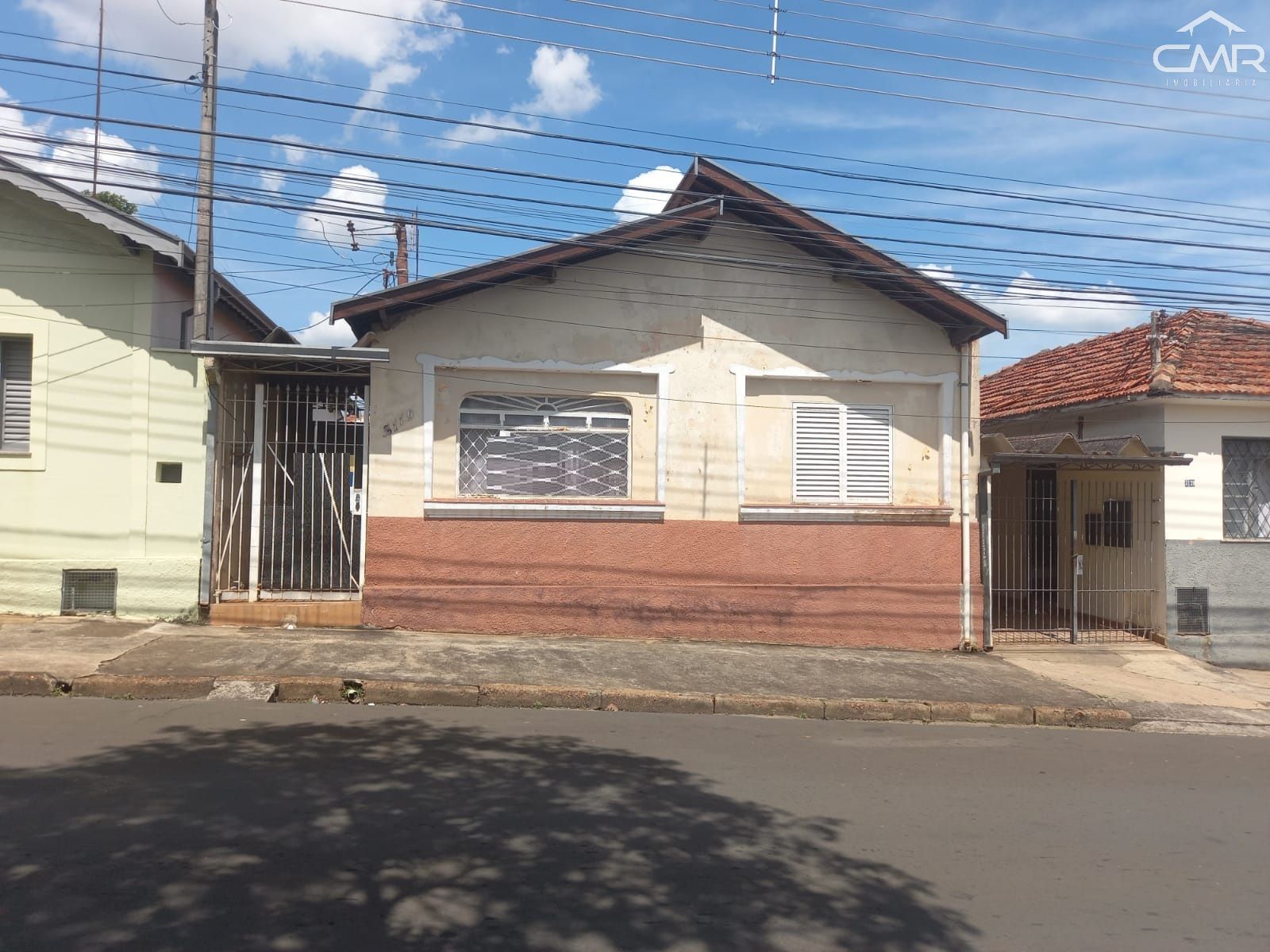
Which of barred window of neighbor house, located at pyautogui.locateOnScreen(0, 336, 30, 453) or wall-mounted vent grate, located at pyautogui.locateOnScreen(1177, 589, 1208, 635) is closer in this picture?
barred window of neighbor house, located at pyautogui.locateOnScreen(0, 336, 30, 453)

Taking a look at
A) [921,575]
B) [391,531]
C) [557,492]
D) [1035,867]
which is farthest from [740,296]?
[1035,867]

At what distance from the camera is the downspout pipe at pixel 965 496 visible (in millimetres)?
11500

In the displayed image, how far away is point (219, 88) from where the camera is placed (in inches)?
373

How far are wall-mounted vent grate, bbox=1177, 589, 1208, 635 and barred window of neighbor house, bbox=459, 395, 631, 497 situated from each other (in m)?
7.20

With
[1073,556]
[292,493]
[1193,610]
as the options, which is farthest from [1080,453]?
[292,493]

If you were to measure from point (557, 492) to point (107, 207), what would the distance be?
18.3ft

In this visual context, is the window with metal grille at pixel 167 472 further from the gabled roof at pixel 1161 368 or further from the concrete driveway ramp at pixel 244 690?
the gabled roof at pixel 1161 368

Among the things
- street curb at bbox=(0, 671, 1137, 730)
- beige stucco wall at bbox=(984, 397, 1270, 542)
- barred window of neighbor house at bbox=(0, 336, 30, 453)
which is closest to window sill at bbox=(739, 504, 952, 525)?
street curb at bbox=(0, 671, 1137, 730)

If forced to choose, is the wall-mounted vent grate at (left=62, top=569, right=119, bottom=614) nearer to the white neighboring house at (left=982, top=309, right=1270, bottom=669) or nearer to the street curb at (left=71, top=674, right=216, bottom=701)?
the street curb at (left=71, top=674, right=216, bottom=701)

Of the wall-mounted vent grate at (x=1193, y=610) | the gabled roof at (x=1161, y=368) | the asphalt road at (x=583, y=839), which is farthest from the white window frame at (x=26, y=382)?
the wall-mounted vent grate at (x=1193, y=610)

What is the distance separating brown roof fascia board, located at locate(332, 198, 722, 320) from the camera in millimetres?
9953

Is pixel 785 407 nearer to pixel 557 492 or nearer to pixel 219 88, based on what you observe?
pixel 557 492

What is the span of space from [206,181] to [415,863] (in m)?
8.39

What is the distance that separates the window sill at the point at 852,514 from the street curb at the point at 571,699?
288cm
